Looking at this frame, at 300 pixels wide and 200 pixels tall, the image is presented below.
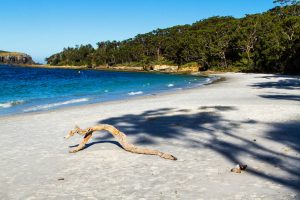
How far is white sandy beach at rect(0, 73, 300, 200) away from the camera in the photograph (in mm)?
8086

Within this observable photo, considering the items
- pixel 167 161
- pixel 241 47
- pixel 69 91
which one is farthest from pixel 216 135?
pixel 241 47

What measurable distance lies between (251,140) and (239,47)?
288ft

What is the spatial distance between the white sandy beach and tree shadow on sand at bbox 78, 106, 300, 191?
1.0 inches

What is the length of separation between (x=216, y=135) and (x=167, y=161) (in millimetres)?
3771

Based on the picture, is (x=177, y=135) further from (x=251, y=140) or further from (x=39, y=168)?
(x=39, y=168)

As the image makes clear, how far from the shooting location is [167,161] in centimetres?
1043

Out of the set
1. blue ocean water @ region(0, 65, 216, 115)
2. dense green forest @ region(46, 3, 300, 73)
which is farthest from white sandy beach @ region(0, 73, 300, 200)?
dense green forest @ region(46, 3, 300, 73)

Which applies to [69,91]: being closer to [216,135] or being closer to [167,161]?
Result: [216,135]

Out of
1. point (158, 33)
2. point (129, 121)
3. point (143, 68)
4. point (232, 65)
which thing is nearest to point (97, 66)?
point (158, 33)

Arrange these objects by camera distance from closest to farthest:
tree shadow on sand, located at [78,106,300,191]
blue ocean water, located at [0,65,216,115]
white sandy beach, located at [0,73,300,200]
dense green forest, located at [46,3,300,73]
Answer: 1. white sandy beach, located at [0,73,300,200]
2. tree shadow on sand, located at [78,106,300,191]
3. blue ocean water, located at [0,65,216,115]
4. dense green forest, located at [46,3,300,73]

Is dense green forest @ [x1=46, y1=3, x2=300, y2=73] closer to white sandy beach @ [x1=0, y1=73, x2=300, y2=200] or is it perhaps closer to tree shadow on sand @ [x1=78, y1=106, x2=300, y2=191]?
tree shadow on sand @ [x1=78, y1=106, x2=300, y2=191]

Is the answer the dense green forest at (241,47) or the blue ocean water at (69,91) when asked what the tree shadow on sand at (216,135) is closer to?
the blue ocean water at (69,91)

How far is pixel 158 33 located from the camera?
568 ft

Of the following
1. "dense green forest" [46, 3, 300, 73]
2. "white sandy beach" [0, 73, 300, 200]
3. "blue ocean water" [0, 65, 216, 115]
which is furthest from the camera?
"dense green forest" [46, 3, 300, 73]
